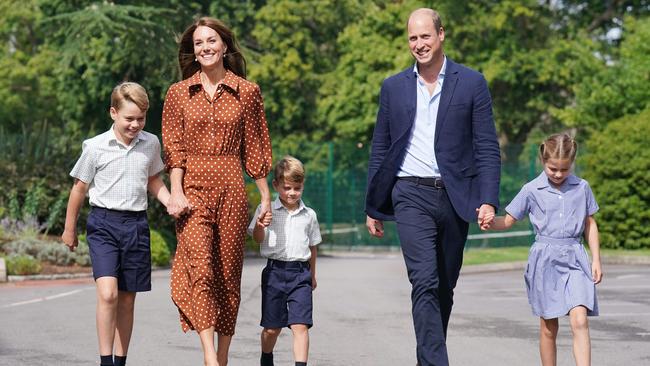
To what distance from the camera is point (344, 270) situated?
2164 centimetres

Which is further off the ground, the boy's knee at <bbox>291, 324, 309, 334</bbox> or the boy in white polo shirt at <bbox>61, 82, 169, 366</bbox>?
the boy in white polo shirt at <bbox>61, 82, 169, 366</bbox>

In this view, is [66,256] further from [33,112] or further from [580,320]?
[33,112]

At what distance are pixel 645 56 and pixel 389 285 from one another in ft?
54.6

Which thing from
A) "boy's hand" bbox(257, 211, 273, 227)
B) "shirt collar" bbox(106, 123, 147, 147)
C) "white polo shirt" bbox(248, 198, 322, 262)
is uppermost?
"shirt collar" bbox(106, 123, 147, 147)

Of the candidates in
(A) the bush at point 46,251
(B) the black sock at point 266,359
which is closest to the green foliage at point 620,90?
(A) the bush at point 46,251

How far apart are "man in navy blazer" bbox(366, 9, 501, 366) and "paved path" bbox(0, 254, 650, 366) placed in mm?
1994

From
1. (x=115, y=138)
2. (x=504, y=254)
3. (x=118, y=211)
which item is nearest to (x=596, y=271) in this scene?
(x=118, y=211)

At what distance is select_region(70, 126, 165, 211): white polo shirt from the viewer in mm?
7711

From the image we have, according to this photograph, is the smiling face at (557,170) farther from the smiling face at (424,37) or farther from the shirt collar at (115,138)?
the shirt collar at (115,138)

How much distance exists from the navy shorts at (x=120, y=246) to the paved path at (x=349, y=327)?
1530 millimetres

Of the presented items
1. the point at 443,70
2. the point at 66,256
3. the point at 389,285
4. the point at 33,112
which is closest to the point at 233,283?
the point at 443,70

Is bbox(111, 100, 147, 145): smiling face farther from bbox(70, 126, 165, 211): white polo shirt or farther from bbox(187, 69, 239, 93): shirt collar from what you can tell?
bbox(187, 69, 239, 93): shirt collar

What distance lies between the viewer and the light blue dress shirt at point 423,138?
24.2 ft

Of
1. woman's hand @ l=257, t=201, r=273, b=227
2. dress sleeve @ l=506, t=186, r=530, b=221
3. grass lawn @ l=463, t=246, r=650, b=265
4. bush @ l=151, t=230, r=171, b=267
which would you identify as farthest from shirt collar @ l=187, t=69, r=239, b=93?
grass lawn @ l=463, t=246, r=650, b=265
